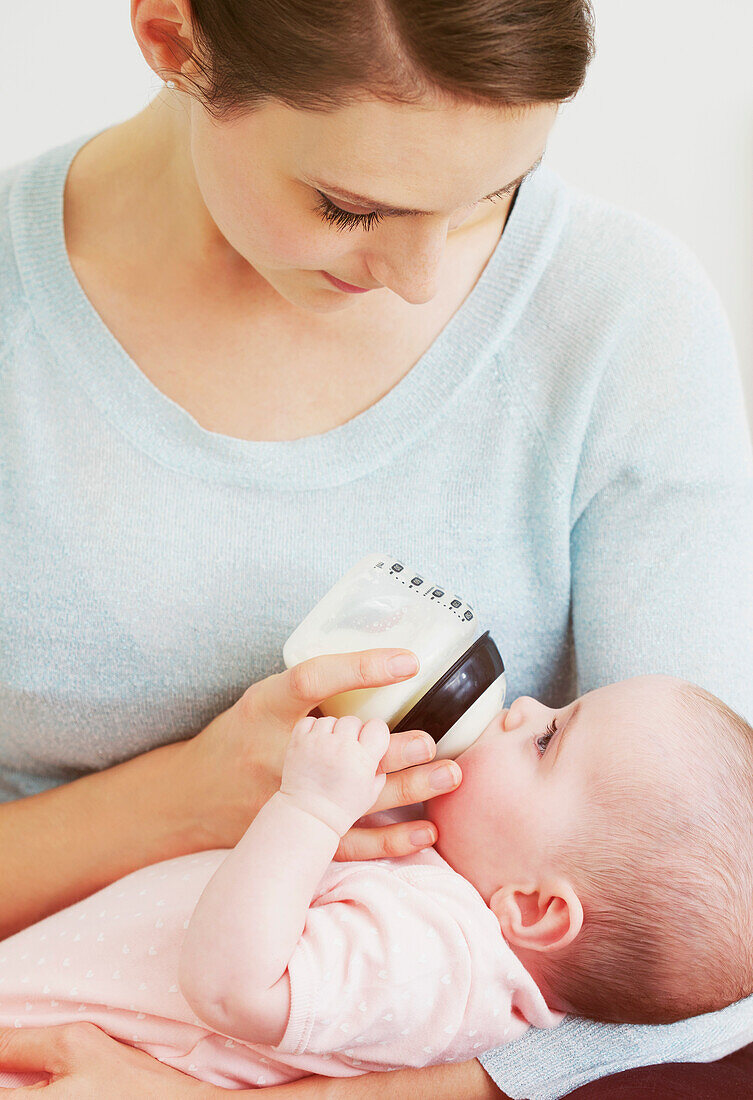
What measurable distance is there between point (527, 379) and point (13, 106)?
4.43ft

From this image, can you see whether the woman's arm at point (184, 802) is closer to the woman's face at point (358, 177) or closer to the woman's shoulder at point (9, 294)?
the woman's face at point (358, 177)

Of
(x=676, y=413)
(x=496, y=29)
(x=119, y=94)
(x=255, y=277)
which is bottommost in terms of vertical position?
(x=676, y=413)

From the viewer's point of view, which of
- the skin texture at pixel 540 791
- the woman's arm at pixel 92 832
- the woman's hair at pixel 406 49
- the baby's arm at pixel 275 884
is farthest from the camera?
the woman's arm at pixel 92 832

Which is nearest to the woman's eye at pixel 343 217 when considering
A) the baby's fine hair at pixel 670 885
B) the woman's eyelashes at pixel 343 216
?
the woman's eyelashes at pixel 343 216

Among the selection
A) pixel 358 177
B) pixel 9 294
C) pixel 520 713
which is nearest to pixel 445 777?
pixel 520 713

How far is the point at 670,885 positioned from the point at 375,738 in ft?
0.95

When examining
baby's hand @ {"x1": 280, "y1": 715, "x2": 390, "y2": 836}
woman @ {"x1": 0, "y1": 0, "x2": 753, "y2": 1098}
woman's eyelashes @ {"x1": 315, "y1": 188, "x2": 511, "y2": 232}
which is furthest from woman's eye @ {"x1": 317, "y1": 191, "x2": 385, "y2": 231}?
baby's hand @ {"x1": 280, "y1": 715, "x2": 390, "y2": 836}

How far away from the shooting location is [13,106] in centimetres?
192

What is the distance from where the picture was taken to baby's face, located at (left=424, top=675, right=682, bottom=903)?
3.03ft

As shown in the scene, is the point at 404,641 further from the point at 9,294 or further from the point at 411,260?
the point at 9,294

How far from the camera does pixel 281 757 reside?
0.93 m

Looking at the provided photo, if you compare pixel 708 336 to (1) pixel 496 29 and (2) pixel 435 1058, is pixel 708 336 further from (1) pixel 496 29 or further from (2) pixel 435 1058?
(2) pixel 435 1058

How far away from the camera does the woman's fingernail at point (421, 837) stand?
95 cm

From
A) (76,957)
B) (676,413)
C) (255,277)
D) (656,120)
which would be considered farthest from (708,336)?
(656,120)
